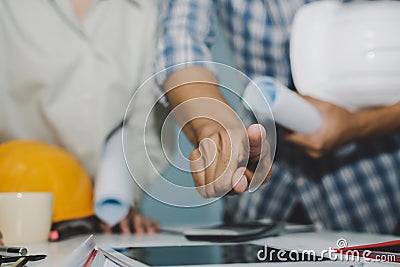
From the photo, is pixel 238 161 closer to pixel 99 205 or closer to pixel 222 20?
pixel 99 205

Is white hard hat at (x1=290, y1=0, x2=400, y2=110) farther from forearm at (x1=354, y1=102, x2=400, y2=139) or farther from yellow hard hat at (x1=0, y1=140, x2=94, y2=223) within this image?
yellow hard hat at (x1=0, y1=140, x2=94, y2=223)

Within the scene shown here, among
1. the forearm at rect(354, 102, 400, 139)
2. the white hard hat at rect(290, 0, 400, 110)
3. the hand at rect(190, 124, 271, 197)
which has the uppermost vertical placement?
the white hard hat at rect(290, 0, 400, 110)

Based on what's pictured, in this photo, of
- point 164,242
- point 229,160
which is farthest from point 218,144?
point 164,242

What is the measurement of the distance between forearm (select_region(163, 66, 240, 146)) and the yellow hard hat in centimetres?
17

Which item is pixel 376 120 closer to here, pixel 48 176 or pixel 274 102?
pixel 274 102

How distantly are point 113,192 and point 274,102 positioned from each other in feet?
0.78

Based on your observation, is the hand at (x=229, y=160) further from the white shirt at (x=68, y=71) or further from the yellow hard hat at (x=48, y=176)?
the white shirt at (x=68, y=71)

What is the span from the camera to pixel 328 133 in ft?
2.60

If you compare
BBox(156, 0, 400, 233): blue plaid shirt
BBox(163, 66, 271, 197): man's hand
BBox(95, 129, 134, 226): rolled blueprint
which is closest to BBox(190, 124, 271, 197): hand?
BBox(163, 66, 271, 197): man's hand

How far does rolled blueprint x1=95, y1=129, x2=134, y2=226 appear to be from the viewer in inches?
29.2

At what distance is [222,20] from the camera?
37.0 inches

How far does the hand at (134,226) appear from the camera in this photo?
80 cm

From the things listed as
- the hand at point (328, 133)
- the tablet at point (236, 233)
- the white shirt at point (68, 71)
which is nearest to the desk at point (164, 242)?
the tablet at point (236, 233)

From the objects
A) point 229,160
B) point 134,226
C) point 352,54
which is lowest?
point 134,226
